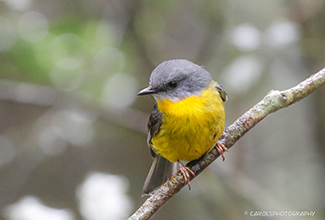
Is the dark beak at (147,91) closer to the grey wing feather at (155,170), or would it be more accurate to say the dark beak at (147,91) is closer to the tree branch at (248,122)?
the grey wing feather at (155,170)

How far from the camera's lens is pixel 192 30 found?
548 cm

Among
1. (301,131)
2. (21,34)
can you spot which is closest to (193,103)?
(21,34)

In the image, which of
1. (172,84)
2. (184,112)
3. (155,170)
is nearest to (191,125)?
(184,112)

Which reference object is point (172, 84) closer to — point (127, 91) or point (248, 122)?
point (248, 122)

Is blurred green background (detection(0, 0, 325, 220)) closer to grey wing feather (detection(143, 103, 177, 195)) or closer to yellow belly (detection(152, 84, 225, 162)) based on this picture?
grey wing feather (detection(143, 103, 177, 195))

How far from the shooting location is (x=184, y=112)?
276 centimetres

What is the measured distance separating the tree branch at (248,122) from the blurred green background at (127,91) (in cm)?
118

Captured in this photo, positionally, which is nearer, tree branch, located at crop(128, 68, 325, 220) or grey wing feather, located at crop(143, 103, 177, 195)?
tree branch, located at crop(128, 68, 325, 220)

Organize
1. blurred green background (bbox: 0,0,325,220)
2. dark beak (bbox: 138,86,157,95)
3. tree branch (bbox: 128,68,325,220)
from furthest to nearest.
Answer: blurred green background (bbox: 0,0,325,220) < dark beak (bbox: 138,86,157,95) < tree branch (bbox: 128,68,325,220)

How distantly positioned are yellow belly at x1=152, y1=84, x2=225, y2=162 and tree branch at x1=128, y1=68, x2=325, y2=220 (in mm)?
105

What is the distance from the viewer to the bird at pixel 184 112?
108 inches

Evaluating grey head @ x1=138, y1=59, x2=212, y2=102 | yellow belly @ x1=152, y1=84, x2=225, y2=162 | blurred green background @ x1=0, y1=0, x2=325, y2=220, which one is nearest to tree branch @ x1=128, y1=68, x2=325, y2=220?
yellow belly @ x1=152, y1=84, x2=225, y2=162

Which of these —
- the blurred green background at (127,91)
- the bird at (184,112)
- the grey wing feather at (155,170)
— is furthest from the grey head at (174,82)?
the blurred green background at (127,91)

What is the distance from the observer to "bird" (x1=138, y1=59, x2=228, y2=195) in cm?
273
